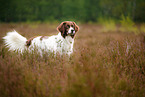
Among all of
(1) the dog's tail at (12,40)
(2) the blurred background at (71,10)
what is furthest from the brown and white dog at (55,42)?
(2) the blurred background at (71,10)

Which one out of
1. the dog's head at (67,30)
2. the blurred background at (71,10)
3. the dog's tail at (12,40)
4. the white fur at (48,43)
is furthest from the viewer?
the blurred background at (71,10)

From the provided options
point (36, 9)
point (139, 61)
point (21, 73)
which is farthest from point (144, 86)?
point (36, 9)

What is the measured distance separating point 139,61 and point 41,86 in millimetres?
2110

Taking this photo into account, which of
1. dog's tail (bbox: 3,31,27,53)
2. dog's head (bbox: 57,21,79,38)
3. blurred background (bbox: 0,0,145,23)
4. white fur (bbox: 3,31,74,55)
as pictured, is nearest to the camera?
white fur (bbox: 3,31,74,55)

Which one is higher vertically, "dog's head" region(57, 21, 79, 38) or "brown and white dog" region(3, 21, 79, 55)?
"dog's head" region(57, 21, 79, 38)

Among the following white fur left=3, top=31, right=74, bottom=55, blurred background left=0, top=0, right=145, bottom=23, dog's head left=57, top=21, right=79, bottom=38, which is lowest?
white fur left=3, top=31, right=74, bottom=55

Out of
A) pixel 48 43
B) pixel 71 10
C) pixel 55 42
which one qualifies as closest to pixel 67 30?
pixel 55 42

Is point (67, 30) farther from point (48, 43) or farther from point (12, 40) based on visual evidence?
point (12, 40)

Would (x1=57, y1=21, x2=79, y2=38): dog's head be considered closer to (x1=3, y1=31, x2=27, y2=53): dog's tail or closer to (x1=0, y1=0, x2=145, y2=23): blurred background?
(x1=3, y1=31, x2=27, y2=53): dog's tail

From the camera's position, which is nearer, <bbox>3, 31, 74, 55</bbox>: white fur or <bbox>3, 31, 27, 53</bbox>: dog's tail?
<bbox>3, 31, 74, 55</bbox>: white fur

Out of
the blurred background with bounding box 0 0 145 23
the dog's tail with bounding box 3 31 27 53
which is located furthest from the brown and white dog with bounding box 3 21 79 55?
the blurred background with bounding box 0 0 145 23

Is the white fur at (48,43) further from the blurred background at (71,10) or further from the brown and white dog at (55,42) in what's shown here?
the blurred background at (71,10)

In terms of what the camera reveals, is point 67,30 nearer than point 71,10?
Yes

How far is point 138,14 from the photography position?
20375 mm
